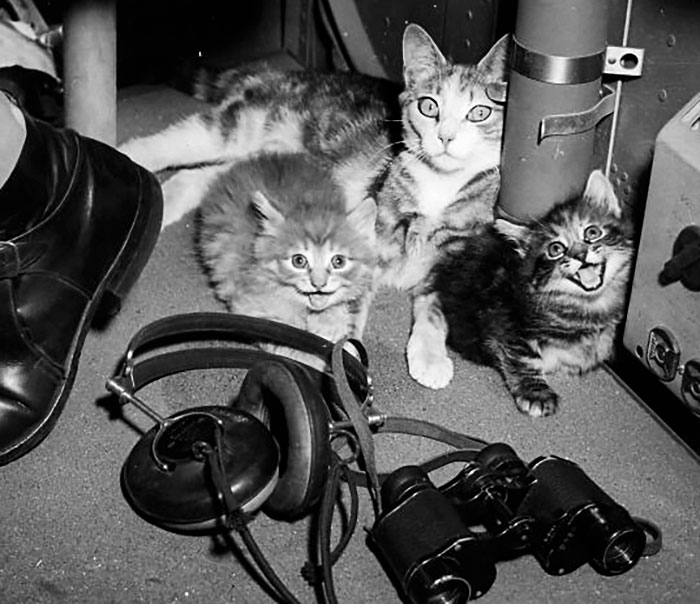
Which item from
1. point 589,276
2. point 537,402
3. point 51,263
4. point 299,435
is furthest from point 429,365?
point 51,263

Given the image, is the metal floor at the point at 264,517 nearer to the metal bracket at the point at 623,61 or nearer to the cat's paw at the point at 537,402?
the cat's paw at the point at 537,402

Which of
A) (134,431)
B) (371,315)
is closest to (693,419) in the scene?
(371,315)

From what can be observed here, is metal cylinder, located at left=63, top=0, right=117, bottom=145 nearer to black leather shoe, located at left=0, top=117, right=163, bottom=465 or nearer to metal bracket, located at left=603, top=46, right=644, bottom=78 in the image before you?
black leather shoe, located at left=0, top=117, right=163, bottom=465

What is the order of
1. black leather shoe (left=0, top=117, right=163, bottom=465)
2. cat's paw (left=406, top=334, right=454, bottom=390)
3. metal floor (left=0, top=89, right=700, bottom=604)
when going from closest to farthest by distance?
metal floor (left=0, top=89, right=700, bottom=604), black leather shoe (left=0, top=117, right=163, bottom=465), cat's paw (left=406, top=334, right=454, bottom=390)

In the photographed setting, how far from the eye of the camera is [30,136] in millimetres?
1548

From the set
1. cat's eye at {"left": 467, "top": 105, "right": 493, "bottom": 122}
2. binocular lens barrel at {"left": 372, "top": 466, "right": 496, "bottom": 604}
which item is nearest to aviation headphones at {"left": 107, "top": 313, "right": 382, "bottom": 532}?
binocular lens barrel at {"left": 372, "top": 466, "right": 496, "bottom": 604}

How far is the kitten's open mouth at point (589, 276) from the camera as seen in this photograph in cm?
166

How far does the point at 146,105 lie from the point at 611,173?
1.24 meters

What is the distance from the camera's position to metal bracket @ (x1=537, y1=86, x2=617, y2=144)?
1.70 metres

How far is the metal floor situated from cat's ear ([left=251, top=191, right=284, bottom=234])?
21 centimetres

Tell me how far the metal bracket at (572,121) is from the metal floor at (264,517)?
0.42 metres

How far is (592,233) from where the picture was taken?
165 centimetres

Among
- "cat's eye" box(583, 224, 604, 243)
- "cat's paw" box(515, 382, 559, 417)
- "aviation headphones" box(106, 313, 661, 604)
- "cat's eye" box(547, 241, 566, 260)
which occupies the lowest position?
"cat's paw" box(515, 382, 559, 417)

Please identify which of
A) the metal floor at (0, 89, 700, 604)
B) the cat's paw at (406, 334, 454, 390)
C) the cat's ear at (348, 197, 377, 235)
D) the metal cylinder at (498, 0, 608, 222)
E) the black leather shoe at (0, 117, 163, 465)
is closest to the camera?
the metal floor at (0, 89, 700, 604)
